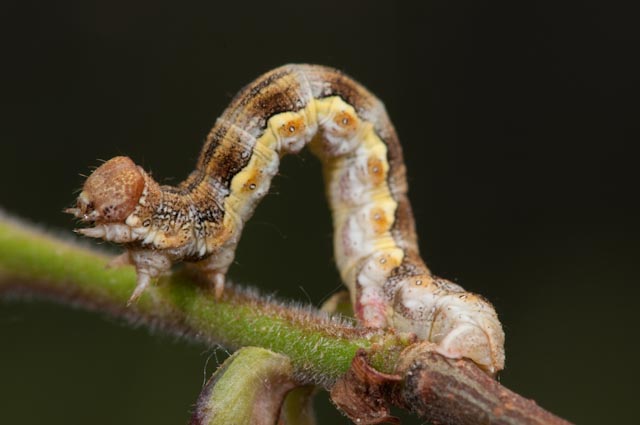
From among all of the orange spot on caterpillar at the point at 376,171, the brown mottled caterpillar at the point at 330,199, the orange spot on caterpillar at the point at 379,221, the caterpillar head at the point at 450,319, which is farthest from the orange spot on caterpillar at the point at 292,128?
the caterpillar head at the point at 450,319

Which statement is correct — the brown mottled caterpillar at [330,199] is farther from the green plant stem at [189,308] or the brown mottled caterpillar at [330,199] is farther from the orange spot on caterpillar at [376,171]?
the green plant stem at [189,308]

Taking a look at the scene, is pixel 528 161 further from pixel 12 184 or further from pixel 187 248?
pixel 187 248

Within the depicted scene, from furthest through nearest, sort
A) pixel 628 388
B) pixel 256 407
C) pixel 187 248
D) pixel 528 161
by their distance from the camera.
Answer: pixel 528 161
pixel 628 388
pixel 187 248
pixel 256 407

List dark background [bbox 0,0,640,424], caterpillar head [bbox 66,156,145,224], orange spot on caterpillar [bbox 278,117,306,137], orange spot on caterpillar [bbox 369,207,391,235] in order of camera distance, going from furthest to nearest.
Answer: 1. dark background [bbox 0,0,640,424]
2. orange spot on caterpillar [bbox 369,207,391,235]
3. orange spot on caterpillar [bbox 278,117,306,137]
4. caterpillar head [bbox 66,156,145,224]

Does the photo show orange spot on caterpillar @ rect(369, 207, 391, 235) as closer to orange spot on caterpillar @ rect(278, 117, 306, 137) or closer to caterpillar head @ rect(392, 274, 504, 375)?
caterpillar head @ rect(392, 274, 504, 375)

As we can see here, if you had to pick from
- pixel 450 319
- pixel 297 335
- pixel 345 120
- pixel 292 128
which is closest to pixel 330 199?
pixel 345 120

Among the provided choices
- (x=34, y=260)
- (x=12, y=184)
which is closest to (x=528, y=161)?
(x=12, y=184)

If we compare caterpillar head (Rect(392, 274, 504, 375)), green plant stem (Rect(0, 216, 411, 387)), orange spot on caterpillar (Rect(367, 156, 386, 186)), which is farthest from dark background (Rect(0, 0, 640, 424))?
green plant stem (Rect(0, 216, 411, 387))
